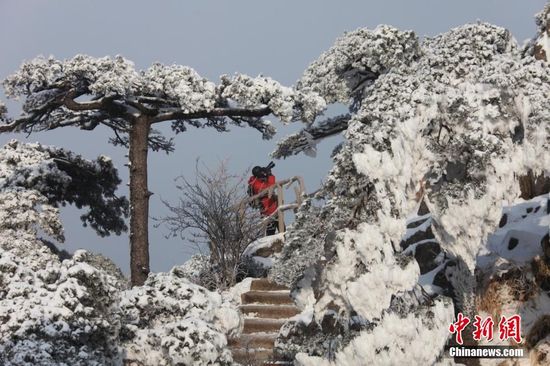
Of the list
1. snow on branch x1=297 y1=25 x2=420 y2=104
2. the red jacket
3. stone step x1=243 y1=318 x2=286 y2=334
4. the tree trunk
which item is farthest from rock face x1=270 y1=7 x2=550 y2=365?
the red jacket

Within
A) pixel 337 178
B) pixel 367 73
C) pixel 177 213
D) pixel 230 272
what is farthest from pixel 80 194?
pixel 337 178

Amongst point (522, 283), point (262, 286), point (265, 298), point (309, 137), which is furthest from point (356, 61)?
point (522, 283)

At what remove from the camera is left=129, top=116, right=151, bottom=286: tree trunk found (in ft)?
48.5

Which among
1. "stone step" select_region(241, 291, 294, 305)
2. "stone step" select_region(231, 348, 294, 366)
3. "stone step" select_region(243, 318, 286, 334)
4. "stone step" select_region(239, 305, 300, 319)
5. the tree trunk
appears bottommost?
"stone step" select_region(231, 348, 294, 366)

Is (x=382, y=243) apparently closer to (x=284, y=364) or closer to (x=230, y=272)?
(x=284, y=364)

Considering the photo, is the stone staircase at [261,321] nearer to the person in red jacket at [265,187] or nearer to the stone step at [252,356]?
the stone step at [252,356]

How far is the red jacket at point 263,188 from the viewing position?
19016 millimetres

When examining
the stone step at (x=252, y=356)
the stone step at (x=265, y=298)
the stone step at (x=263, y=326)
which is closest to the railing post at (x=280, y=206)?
the stone step at (x=265, y=298)

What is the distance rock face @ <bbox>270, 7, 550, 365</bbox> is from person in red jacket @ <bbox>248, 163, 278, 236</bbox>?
10.0 metres

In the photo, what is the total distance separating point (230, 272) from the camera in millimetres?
16219

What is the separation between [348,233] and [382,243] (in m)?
0.37

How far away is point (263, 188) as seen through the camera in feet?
63.0

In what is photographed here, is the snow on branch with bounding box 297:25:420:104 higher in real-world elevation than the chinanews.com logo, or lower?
higher

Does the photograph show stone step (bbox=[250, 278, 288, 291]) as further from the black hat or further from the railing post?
the black hat
